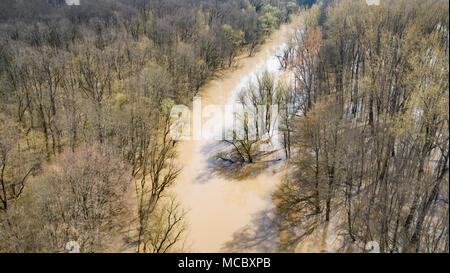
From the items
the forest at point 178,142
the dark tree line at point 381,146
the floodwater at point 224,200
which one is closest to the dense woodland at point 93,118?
the forest at point 178,142

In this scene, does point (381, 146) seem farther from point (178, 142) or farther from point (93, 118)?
point (93, 118)

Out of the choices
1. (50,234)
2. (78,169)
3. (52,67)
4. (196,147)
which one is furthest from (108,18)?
(50,234)

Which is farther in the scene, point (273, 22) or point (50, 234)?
point (273, 22)

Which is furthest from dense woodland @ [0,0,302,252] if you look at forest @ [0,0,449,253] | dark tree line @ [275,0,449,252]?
dark tree line @ [275,0,449,252]

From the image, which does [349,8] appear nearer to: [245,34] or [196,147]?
[196,147]

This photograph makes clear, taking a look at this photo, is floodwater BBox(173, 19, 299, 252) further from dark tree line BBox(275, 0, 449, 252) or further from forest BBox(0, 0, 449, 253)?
dark tree line BBox(275, 0, 449, 252)

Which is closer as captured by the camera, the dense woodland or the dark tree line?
the dark tree line
